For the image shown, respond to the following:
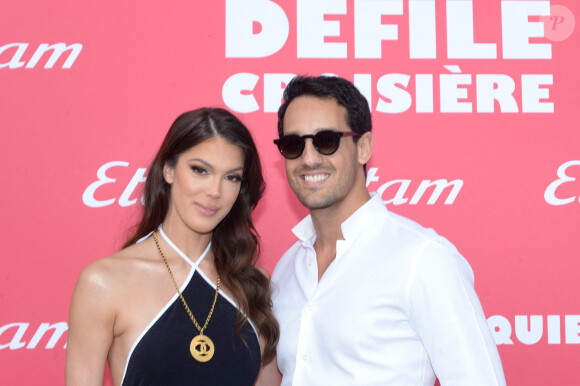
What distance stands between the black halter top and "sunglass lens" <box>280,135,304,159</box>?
511mm

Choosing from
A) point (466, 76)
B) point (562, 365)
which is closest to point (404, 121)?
point (466, 76)

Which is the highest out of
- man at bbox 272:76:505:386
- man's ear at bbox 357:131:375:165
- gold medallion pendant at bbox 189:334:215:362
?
man's ear at bbox 357:131:375:165

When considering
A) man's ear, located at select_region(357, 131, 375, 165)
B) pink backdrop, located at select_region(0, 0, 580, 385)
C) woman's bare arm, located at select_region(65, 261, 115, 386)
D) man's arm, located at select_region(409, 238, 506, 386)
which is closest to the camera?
man's arm, located at select_region(409, 238, 506, 386)

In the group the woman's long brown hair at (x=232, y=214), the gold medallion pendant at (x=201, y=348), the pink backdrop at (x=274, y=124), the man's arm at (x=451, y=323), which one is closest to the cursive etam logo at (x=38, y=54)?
the pink backdrop at (x=274, y=124)

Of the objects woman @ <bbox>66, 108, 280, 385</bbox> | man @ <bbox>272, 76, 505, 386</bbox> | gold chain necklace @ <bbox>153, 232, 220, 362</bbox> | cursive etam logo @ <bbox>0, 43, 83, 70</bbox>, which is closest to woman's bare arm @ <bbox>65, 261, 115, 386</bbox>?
woman @ <bbox>66, 108, 280, 385</bbox>

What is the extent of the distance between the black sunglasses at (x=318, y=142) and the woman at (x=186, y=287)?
0.16m

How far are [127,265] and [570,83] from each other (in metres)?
2.14

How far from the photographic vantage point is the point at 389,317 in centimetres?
165

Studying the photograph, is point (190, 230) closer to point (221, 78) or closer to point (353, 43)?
point (221, 78)

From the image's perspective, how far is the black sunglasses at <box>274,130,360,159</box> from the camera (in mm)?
1822

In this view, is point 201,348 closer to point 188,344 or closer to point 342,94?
point 188,344

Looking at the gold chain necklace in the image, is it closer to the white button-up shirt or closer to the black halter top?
the black halter top

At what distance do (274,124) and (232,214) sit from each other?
0.60 m

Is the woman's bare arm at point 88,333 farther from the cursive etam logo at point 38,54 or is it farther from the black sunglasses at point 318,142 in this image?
the cursive etam logo at point 38,54
